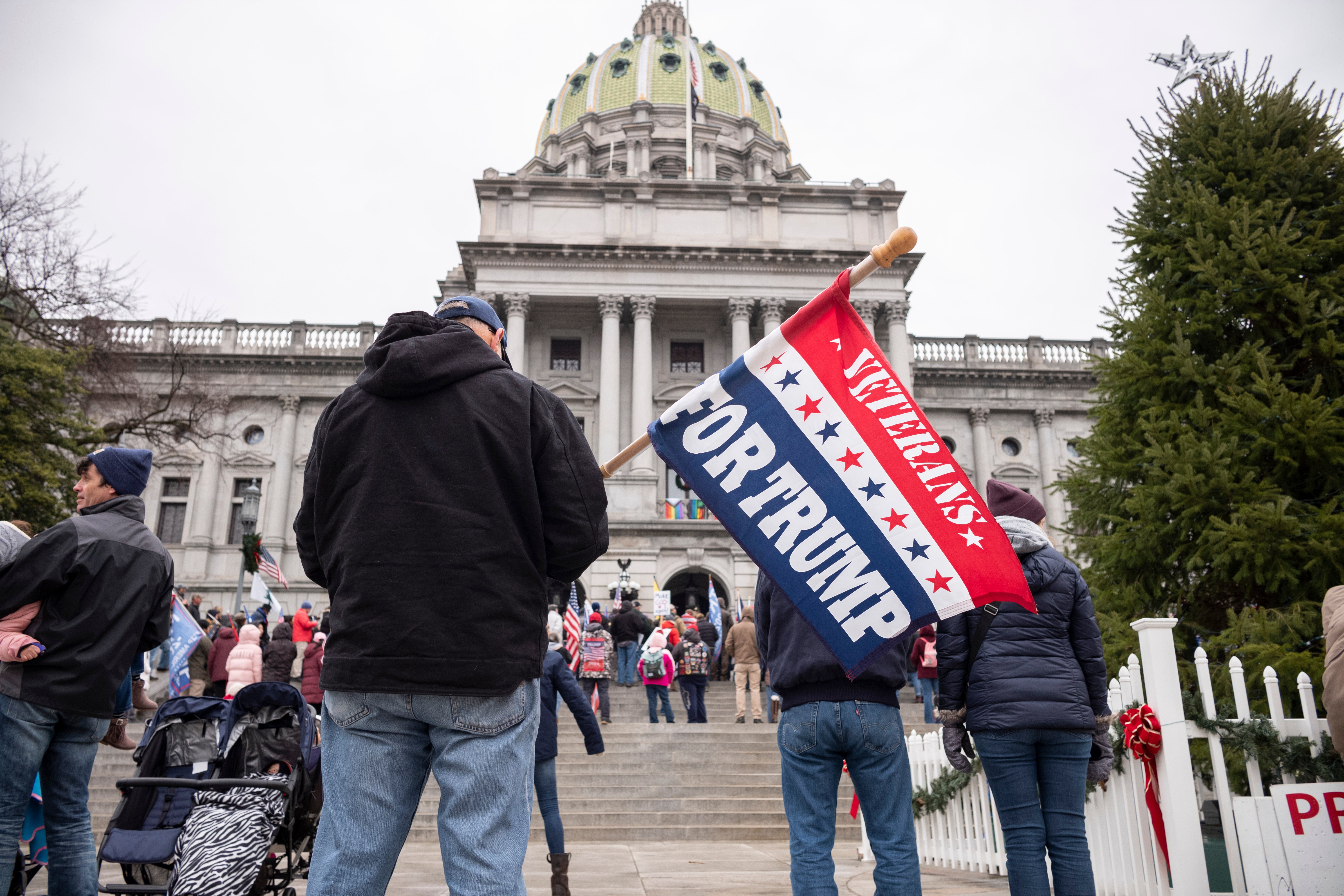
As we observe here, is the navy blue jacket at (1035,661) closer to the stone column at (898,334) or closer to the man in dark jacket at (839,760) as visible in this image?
the man in dark jacket at (839,760)

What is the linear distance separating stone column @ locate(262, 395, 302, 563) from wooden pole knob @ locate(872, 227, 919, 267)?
38365mm

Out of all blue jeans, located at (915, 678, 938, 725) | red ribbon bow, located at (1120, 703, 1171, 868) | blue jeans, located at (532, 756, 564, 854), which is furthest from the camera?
blue jeans, located at (915, 678, 938, 725)

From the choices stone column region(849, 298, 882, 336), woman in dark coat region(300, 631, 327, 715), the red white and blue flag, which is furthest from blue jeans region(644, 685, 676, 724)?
stone column region(849, 298, 882, 336)

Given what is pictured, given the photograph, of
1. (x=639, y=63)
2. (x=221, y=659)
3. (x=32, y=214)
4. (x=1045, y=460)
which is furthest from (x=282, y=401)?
(x=639, y=63)

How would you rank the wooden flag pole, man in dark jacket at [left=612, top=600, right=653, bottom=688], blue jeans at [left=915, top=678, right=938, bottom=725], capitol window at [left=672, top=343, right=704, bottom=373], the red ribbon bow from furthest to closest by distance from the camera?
capitol window at [left=672, top=343, right=704, bottom=373] < man in dark jacket at [left=612, top=600, right=653, bottom=688] < blue jeans at [left=915, top=678, right=938, bottom=725] < the red ribbon bow < the wooden flag pole

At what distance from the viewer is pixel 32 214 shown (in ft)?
64.4

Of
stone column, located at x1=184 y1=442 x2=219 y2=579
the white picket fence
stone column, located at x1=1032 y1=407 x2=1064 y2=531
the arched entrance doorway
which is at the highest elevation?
stone column, located at x1=1032 y1=407 x2=1064 y2=531

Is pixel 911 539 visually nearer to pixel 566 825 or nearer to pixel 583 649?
pixel 566 825

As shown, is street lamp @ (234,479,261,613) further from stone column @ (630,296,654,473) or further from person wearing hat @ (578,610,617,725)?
stone column @ (630,296,654,473)

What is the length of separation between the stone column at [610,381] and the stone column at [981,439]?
1632 cm

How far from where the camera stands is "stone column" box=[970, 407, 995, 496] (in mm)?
41656

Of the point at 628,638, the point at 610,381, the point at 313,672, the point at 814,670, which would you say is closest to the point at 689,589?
the point at 610,381

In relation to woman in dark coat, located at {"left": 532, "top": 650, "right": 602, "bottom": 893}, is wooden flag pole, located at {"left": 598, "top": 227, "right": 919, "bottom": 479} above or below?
above

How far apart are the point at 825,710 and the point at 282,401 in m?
40.8
